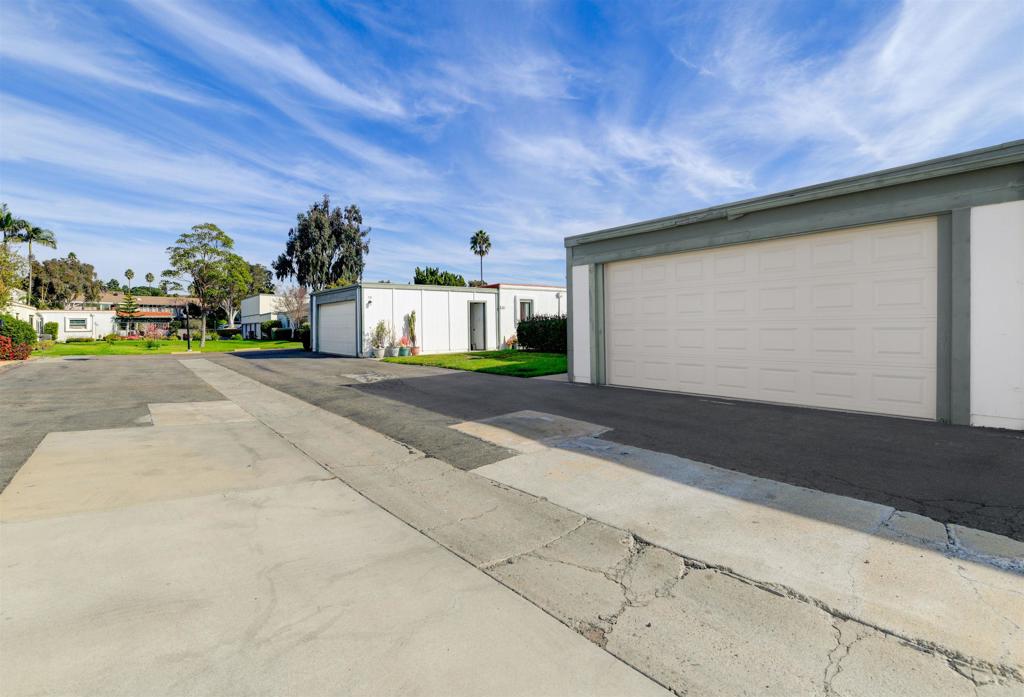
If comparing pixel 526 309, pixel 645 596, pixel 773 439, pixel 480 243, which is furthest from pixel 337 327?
pixel 480 243

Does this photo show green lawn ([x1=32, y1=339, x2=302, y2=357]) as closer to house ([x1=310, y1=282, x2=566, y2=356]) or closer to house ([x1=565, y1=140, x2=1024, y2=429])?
house ([x1=310, y1=282, x2=566, y2=356])

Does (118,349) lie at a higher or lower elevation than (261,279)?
lower

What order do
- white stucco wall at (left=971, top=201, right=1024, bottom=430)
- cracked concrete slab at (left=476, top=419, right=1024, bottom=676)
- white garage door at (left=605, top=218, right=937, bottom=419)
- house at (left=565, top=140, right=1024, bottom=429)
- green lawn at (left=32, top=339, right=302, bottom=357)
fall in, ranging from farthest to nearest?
green lawn at (left=32, top=339, right=302, bottom=357) < white garage door at (left=605, top=218, right=937, bottom=419) < house at (left=565, top=140, right=1024, bottom=429) < white stucco wall at (left=971, top=201, right=1024, bottom=430) < cracked concrete slab at (left=476, top=419, right=1024, bottom=676)

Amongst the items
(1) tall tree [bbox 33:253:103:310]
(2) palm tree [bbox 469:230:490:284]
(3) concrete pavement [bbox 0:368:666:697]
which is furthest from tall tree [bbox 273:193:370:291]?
(3) concrete pavement [bbox 0:368:666:697]

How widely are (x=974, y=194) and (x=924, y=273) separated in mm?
1160

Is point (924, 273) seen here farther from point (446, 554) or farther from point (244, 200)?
point (244, 200)

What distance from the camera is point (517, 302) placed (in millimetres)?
27016

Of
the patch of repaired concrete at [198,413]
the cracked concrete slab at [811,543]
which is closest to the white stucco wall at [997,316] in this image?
the cracked concrete slab at [811,543]

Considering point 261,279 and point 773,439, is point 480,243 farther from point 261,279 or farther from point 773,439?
point 773,439

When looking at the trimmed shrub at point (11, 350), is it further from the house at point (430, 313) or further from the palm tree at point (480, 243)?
the palm tree at point (480, 243)

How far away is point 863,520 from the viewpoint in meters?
3.57

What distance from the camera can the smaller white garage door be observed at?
23.6m

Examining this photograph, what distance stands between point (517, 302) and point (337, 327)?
9.88m

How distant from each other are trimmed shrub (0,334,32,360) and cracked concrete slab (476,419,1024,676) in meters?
26.2
